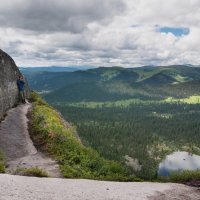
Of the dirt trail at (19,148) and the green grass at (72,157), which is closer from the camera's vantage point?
the green grass at (72,157)

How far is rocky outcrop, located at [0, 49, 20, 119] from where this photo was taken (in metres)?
51.9

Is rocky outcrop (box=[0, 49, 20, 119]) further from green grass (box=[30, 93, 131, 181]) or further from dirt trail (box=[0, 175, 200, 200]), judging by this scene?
dirt trail (box=[0, 175, 200, 200])

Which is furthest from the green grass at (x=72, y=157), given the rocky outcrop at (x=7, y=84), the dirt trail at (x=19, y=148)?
the rocky outcrop at (x=7, y=84)

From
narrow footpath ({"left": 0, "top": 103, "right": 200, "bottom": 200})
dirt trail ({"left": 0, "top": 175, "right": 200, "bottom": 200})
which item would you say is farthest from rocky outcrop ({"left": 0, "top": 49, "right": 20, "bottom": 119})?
dirt trail ({"left": 0, "top": 175, "right": 200, "bottom": 200})

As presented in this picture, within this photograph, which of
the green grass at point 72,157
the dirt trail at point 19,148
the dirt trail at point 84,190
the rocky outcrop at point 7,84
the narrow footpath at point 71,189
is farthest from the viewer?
the rocky outcrop at point 7,84

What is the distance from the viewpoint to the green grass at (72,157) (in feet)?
93.5

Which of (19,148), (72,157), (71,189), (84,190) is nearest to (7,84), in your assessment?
(19,148)

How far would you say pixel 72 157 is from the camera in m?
33.1

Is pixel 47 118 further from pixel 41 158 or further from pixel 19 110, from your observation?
pixel 41 158

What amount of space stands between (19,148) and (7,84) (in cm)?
2161

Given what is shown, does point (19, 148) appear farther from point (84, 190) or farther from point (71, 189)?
point (84, 190)

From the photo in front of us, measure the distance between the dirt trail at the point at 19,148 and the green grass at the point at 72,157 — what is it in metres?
0.97

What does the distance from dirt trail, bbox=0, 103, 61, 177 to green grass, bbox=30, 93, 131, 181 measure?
0.97 m

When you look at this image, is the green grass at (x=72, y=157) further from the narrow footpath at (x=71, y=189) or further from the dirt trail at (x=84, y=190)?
the dirt trail at (x=84, y=190)
